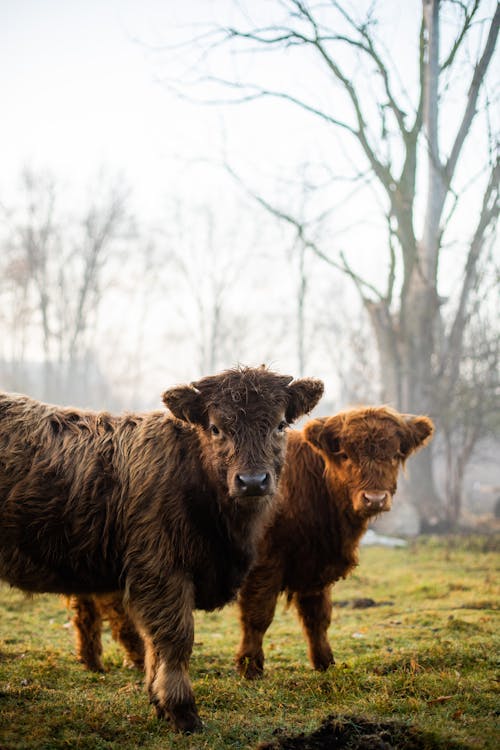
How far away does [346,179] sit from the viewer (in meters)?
14.7

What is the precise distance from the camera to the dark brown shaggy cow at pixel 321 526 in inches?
214

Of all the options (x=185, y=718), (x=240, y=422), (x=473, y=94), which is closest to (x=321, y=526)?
(x=240, y=422)

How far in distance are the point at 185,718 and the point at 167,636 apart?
0.47m

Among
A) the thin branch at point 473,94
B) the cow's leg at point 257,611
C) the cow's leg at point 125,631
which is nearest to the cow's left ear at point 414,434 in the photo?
the cow's leg at point 257,611

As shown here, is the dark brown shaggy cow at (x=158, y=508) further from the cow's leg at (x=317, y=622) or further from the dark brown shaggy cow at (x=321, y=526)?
the cow's leg at (x=317, y=622)

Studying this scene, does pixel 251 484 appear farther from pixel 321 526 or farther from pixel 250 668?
pixel 250 668

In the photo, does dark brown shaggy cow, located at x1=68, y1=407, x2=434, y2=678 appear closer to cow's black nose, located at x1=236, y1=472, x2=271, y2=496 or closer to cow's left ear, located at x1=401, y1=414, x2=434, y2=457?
cow's left ear, located at x1=401, y1=414, x2=434, y2=457

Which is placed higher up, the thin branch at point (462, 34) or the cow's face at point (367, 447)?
the thin branch at point (462, 34)

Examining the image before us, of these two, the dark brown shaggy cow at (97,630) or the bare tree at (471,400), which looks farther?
the bare tree at (471,400)

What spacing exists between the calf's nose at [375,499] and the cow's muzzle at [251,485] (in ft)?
4.67

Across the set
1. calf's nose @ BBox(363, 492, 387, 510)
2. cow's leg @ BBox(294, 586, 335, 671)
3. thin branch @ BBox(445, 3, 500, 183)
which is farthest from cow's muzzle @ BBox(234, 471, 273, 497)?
thin branch @ BBox(445, 3, 500, 183)

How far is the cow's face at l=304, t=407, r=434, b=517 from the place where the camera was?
5387mm

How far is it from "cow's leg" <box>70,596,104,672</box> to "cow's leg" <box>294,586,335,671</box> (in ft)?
5.58

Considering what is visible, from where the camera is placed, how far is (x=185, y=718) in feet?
13.2
